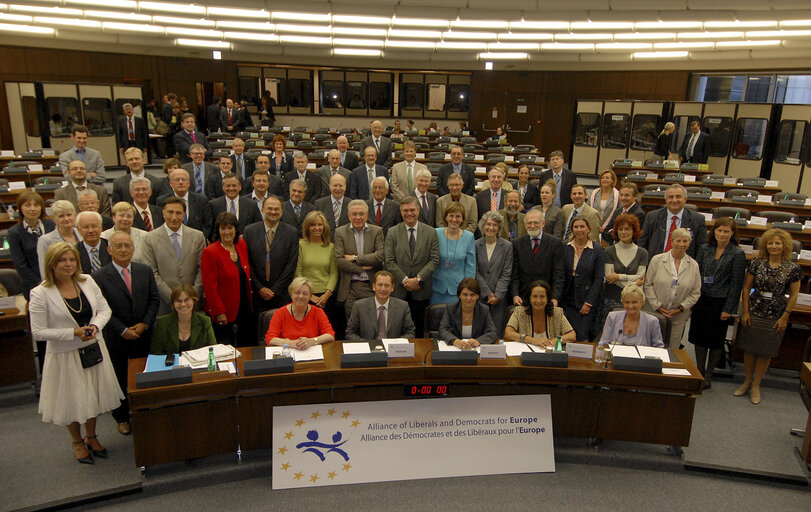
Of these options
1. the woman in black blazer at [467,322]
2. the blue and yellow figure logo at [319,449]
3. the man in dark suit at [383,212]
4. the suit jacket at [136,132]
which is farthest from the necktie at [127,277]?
the suit jacket at [136,132]

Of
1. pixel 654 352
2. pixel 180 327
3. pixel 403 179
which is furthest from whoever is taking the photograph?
pixel 403 179

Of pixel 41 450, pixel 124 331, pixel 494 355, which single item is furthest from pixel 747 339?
pixel 41 450

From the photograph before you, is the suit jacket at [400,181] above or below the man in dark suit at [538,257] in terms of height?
above

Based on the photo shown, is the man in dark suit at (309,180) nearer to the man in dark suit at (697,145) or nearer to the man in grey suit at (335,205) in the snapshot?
the man in grey suit at (335,205)

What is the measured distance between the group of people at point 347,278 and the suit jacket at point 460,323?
12mm

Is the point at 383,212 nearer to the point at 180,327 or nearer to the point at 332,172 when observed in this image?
the point at 332,172

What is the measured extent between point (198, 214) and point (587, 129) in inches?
485

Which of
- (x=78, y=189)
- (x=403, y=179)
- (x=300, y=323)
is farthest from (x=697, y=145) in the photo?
(x=78, y=189)

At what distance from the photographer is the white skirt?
359cm

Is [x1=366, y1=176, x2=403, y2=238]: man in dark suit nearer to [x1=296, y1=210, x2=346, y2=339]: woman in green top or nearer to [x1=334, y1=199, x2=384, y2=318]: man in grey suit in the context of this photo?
[x1=334, y1=199, x2=384, y2=318]: man in grey suit

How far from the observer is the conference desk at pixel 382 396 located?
3564 mm

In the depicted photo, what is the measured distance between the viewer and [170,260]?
14.8 feet

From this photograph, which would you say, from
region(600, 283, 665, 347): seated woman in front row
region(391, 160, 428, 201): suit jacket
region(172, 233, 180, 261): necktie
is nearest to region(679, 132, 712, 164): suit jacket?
region(391, 160, 428, 201): suit jacket

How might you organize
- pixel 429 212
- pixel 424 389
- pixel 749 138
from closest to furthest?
1. pixel 424 389
2. pixel 429 212
3. pixel 749 138
